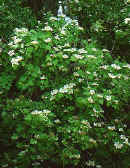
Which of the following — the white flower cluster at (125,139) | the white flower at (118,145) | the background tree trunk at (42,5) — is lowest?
the white flower at (118,145)

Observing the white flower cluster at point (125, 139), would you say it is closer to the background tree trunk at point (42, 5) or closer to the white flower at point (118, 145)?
the white flower at point (118, 145)

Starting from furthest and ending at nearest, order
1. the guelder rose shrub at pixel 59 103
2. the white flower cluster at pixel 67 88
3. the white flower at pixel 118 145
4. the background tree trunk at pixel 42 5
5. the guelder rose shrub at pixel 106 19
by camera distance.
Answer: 1. the background tree trunk at pixel 42 5
2. the guelder rose shrub at pixel 106 19
3. the white flower at pixel 118 145
4. the white flower cluster at pixel 67 88
5. the guelder rose shrub at pixel 59 103

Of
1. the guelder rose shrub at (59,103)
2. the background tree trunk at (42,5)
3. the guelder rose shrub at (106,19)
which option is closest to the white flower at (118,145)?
the guelder rose shrub at (59,103)

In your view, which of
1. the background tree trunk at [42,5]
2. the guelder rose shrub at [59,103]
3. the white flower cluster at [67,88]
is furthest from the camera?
the background tree trunk at [42,5]

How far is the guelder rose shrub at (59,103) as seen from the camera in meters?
3.48

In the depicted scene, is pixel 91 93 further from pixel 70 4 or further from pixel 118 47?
pixel 70 4

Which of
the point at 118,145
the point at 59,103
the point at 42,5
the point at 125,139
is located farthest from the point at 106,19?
the point at 118,145

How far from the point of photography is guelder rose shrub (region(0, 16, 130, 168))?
11.4 ft

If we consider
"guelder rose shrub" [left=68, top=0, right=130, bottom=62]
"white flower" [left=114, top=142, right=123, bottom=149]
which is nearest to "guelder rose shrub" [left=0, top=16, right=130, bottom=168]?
"white flower" [left=114, top=142, right=123, bottom=149]

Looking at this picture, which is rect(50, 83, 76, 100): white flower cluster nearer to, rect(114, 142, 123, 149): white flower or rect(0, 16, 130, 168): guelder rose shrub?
rect(0, 16, 130, 168): guelder rose shrub

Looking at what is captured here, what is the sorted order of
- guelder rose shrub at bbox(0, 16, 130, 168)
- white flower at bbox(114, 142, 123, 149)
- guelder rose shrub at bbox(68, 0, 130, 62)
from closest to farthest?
guelder rose shrub at bbox(0, 16, 130, 168) → white flower at bbox(114, 142, 123, 149) → guelder rose shrub at bbox(68, 0, 130, 62)

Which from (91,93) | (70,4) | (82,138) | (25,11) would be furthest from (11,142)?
(70,4)

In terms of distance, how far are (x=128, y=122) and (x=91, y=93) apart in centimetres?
144

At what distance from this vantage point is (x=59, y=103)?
3.99 meters
